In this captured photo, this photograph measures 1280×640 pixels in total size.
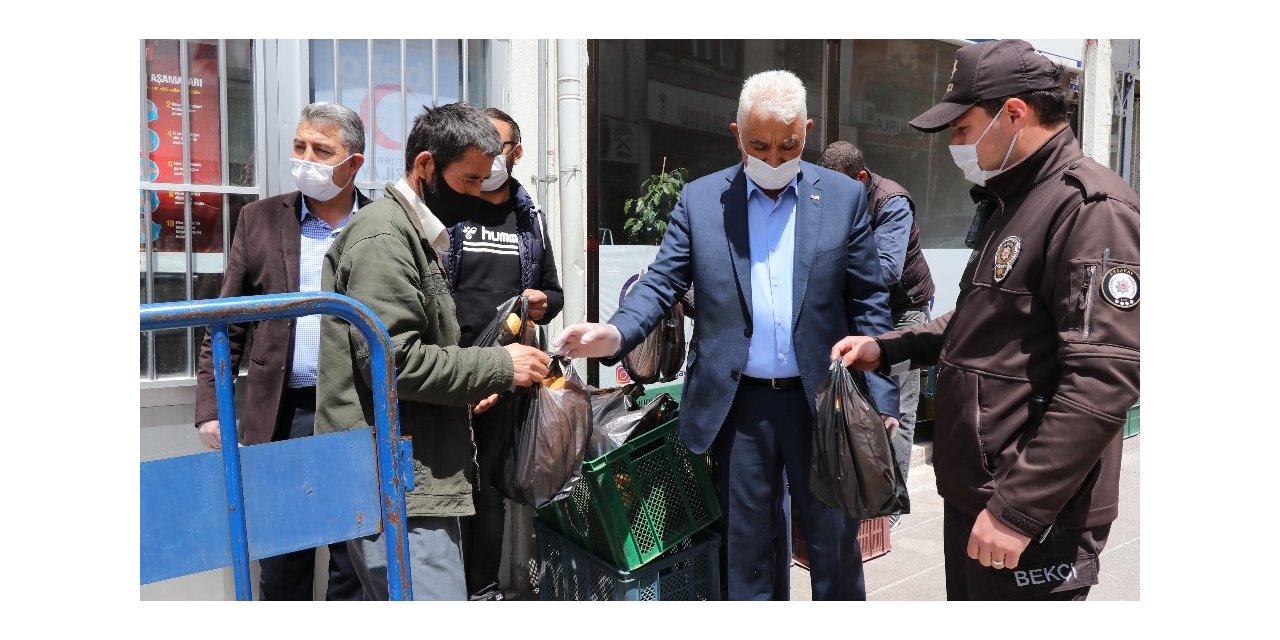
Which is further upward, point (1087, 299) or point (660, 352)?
point (1087, 299)

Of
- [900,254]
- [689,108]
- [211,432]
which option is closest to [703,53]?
[689,108]

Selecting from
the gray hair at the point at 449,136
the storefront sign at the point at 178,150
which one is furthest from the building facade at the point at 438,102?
the gray hair at the point at 449,136

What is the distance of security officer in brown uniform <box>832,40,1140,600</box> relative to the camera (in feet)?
5.82

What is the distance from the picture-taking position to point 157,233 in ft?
11.0

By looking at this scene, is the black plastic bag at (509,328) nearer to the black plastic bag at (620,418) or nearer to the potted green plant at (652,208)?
the black plastic bag at (620,418)

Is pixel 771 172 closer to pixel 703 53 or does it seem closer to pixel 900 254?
pixel 900 254

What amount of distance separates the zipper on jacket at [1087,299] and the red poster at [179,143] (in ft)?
10.4

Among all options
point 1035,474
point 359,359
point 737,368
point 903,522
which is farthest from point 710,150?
point 1035,474

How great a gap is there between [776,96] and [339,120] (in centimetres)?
164

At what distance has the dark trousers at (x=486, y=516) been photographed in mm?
3178

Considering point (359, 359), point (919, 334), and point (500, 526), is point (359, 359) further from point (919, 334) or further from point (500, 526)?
point (919, 334)

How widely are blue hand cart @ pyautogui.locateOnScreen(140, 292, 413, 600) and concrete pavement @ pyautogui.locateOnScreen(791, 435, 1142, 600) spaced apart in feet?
7.95

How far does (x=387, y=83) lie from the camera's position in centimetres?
379

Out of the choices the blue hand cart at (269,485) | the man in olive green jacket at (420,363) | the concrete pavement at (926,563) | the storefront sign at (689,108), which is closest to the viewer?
the blue hand cart at (269,485)
